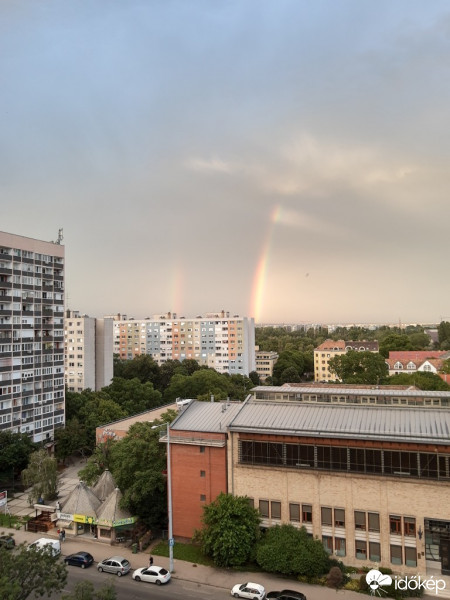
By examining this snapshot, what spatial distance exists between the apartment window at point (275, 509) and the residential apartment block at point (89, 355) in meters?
58.2

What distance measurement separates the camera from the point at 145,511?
34.1 m

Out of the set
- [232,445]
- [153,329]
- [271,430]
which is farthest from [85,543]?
[153,329]

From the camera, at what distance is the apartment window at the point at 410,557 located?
27.5 metres

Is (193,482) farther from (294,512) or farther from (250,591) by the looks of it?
(250,591)

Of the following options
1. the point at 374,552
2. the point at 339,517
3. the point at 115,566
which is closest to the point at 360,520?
the point at 339,517

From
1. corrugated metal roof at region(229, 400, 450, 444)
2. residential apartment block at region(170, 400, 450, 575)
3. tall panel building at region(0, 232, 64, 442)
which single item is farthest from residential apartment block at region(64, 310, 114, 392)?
corrugated metal roof at region(229, 400, 450, 444)

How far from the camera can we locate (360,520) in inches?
1130

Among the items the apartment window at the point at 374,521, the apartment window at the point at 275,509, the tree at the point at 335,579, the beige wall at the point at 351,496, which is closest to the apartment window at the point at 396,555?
the beige wall at the point at 351,496

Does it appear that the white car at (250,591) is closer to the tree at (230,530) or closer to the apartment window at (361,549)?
the tree at (230,530)

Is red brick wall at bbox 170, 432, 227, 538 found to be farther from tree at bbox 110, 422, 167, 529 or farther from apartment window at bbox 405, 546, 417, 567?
apartment window at bbox 405, 546, 417, 567

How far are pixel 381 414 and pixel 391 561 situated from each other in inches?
353

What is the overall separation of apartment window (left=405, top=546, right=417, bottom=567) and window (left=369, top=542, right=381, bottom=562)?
5.34 feet

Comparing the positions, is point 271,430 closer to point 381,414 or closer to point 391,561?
point 381,414

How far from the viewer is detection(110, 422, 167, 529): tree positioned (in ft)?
111
